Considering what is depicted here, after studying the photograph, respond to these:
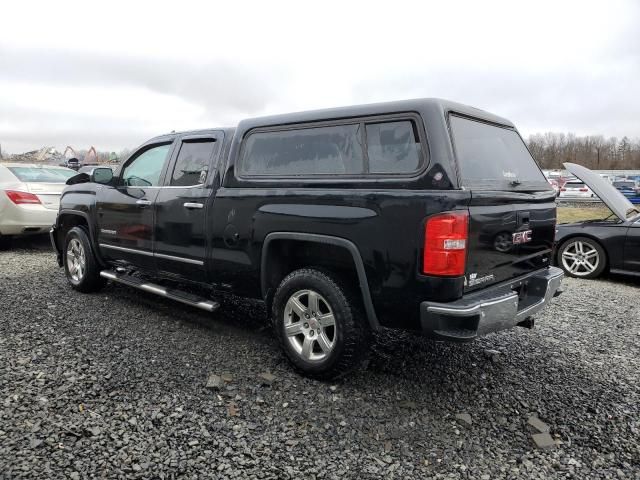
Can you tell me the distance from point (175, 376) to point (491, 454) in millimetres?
2164

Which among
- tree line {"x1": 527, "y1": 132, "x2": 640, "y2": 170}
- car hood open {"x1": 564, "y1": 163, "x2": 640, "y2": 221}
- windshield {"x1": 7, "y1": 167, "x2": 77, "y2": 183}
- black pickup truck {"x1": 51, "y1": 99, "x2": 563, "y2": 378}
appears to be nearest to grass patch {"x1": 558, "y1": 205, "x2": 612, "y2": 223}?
car hood open {"x1": 564, "y1": 163, "x2": 640, "y2": 221}

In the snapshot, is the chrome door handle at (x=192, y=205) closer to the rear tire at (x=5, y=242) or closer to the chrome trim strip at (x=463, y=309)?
the chrome trim strip at (x=463, y=309)

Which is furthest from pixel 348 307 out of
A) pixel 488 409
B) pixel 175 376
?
pixel 175 376

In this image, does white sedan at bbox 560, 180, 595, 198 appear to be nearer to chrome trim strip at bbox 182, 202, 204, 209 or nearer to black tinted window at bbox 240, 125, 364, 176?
black tinted window at bbox 240, 125, 364, 176

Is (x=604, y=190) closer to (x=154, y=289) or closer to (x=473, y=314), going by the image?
(x=473, y=314)

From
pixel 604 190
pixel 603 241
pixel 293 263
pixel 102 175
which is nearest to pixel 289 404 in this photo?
pixel 293 263

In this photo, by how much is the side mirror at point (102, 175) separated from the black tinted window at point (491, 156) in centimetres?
369

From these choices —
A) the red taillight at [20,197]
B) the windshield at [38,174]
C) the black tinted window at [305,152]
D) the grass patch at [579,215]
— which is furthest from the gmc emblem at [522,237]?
the grass patch at [579,215]

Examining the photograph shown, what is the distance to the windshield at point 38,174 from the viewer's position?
27.6 ft

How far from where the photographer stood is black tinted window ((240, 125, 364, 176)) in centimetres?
337

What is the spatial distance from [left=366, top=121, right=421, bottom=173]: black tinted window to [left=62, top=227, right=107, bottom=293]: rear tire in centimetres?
377

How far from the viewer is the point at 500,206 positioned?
10.5 ft

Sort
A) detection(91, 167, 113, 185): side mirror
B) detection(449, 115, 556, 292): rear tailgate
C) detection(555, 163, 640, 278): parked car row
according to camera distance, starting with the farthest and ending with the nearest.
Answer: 1. detection(555, 163, 640, 278): parked car row
2. detection(91, 167, 113, 185): side mirror
3. detection(449, 115, 556, 292): rear tailgate

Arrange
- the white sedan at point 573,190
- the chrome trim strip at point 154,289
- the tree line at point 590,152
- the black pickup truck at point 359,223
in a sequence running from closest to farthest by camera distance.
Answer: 1. the black pickup truck at point 359,223
2. the chrome trim strip at point 154,289
3. the white sedan at point 573,190
4. the tree line at point 590,152
